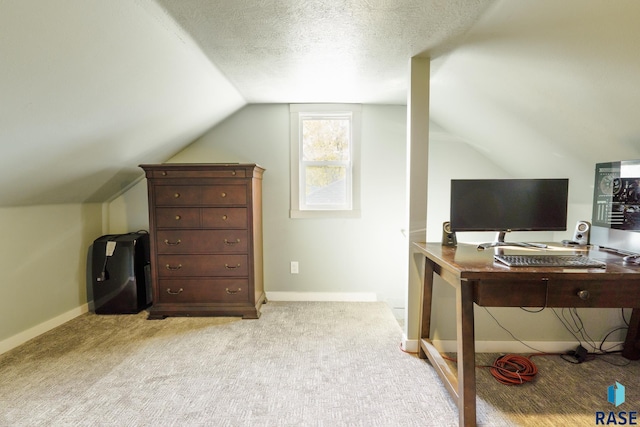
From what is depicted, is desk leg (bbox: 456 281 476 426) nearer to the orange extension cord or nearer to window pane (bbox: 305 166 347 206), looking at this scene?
the orange extension cord

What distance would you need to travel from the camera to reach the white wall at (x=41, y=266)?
227 cm

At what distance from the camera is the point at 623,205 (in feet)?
6.25

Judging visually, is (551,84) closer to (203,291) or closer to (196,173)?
(196,173)

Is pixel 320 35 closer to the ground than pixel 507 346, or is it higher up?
higher up

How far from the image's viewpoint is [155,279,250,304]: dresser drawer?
9.11 feet

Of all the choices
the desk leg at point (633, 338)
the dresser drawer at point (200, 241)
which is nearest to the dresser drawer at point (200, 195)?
the dresser drawer at point (200, 241)

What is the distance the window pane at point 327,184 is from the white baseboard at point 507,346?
1.57 meters

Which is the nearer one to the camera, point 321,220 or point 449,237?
point 449,237

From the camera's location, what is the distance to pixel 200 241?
109 inches

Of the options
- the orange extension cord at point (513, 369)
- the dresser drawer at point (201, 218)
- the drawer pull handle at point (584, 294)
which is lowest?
the orange extension cord at point (513, 369)

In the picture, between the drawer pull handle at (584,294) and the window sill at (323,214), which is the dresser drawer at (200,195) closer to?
the window sill at (323,214)

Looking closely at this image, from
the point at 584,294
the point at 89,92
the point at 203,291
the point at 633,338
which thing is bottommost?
the point at 633,338

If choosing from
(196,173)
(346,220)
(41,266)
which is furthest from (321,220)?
(41,266)

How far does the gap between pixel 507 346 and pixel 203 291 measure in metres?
2.43
